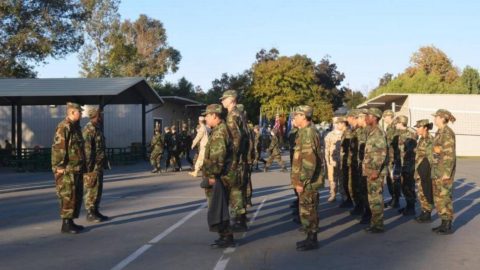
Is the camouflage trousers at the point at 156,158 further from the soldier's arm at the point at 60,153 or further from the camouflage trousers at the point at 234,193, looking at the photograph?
the camouflage trousers at the point at 234,193

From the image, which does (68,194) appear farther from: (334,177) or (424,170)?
(424,170)

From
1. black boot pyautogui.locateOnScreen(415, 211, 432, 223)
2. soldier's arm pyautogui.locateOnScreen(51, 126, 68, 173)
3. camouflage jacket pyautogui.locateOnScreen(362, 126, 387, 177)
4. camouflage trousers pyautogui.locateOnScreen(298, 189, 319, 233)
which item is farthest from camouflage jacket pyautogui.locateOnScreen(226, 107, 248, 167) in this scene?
black boot pyautogui.locateOnScreen(415, 211, 432, 223)

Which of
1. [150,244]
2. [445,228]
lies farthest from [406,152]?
[150,244]

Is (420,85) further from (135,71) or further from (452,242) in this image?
(452,242)

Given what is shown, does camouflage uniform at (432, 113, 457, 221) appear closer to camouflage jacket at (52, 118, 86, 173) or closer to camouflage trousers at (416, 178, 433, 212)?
camouflage trousers at (416, 178, 433, 212)

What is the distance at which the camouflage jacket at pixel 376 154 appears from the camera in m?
9.03

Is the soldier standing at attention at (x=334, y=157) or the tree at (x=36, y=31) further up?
the tree at (x=36, y=31)

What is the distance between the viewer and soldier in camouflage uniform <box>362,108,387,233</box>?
9.02 m

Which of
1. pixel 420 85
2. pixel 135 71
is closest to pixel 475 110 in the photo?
pixel 420 85

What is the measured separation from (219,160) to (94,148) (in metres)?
3.48

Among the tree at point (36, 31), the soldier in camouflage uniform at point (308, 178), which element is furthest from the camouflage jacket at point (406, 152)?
the tree at point (36, 31)

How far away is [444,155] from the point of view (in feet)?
30.0

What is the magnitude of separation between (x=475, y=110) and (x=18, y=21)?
31.5m

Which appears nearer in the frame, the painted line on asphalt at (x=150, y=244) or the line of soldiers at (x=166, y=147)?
the painted line on asphalt at (x=150, y=244)
